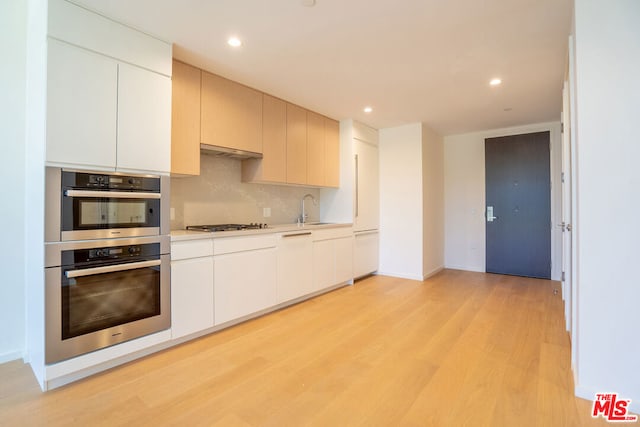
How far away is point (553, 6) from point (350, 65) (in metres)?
1.54

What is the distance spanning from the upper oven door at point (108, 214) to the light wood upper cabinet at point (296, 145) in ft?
5.95

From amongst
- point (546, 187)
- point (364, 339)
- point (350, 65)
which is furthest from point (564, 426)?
point (546, 187)

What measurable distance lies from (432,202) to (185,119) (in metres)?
4.08

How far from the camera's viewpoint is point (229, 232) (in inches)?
112

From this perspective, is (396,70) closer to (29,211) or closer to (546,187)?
(29,211)

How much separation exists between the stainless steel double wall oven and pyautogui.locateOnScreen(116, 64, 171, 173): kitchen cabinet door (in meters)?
0.13

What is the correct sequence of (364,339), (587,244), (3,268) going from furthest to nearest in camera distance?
(364,339), (3,268), (587,244)

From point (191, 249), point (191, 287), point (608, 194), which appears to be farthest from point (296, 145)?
point (608, 194)

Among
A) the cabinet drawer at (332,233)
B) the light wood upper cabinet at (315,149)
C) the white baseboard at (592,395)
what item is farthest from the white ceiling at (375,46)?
the white baseboard at (592,395)

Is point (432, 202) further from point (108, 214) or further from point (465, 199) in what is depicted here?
point (108, 214)

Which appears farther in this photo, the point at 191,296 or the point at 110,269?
the point at 191,296

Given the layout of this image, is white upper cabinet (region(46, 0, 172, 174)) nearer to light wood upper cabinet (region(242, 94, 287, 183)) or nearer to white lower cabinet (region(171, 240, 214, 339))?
white lower cabinet (region(171, 240, 214, 339))

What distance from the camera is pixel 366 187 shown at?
4957 millimetres

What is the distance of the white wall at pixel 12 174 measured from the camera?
2.30m
